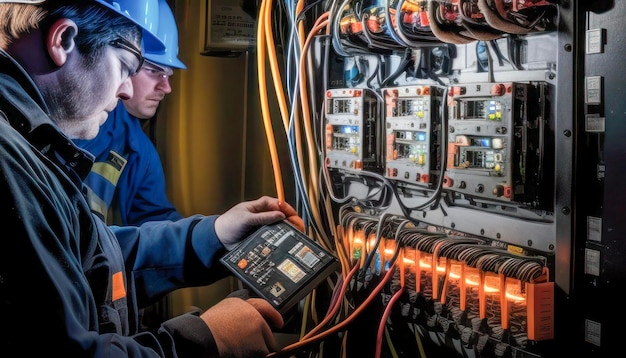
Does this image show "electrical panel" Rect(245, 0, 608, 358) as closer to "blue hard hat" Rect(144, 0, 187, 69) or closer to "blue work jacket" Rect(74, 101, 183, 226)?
"blue hard hat" Rect(144, 0, 187, 69)

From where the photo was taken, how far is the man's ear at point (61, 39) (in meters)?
1.53

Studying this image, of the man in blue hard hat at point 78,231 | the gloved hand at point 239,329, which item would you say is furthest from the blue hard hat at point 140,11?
the gloved hand at point 239,329

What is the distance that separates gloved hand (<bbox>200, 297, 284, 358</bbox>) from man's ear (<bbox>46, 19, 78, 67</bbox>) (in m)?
0.73

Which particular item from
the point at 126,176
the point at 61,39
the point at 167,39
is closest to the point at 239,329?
the point at 61,39

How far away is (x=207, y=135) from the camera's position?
2.82 meters

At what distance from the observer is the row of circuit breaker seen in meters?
1.79

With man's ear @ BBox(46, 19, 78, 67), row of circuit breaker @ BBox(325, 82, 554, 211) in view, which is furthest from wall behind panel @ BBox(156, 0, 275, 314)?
man's ear @ BBox(46, 19, 78, 67)

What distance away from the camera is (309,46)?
258 centimetres

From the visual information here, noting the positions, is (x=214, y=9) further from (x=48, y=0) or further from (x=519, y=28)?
(x=519, y=28)

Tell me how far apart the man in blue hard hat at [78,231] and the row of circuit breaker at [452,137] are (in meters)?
0.43

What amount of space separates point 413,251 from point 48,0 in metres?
1.35

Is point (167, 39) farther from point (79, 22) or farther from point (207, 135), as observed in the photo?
point (79, 22)

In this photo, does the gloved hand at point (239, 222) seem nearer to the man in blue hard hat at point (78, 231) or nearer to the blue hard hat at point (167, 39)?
the man in blue hard hat at point (78, 231)

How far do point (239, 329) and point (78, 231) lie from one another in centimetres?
46
